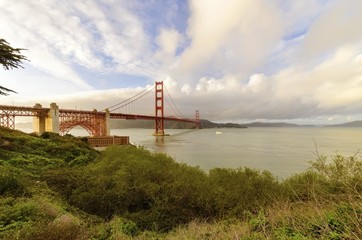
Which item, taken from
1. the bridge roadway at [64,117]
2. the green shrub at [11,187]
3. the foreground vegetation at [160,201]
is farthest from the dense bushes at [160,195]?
the bridge roadway at [64,117]

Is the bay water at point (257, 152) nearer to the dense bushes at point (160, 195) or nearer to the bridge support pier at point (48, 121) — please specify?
the dense bushes at point (160, 195)

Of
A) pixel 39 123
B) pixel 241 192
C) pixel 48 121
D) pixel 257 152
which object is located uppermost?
pixel 48 121

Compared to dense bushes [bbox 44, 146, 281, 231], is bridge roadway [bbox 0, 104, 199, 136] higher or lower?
higher

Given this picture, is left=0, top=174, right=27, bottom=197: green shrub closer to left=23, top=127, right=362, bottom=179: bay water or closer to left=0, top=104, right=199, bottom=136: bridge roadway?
left=23, top=127, right=362, bottom=179: bay water

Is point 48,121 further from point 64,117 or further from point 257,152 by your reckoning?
point 257,152

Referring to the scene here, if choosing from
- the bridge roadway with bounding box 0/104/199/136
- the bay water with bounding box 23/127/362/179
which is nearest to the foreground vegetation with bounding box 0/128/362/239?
the bay water with bounding box 23/127/362/179

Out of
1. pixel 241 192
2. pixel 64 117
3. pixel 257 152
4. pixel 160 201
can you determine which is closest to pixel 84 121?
pixel 64 117

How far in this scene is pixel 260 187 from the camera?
1034cm

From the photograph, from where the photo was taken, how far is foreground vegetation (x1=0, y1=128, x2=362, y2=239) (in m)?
5.55

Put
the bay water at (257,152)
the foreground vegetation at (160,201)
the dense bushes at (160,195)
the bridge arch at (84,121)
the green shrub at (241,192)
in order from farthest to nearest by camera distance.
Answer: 1. the bridge arch at (84,121)
2. the bay water at (257,152)
3. the green shrub at (241,192)
4. the dense bushes at (160,195)
5. the foreground vegetation at (160,201)

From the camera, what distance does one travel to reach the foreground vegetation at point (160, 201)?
5555 mm

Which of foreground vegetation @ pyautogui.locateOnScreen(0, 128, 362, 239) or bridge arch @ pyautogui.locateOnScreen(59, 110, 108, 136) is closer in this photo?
foreground vegetation @ pyautogui.locateOnScreen(0, 128, 362, 239)

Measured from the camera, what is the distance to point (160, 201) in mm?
8922

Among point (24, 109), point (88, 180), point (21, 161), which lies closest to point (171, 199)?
point (88, 180)
